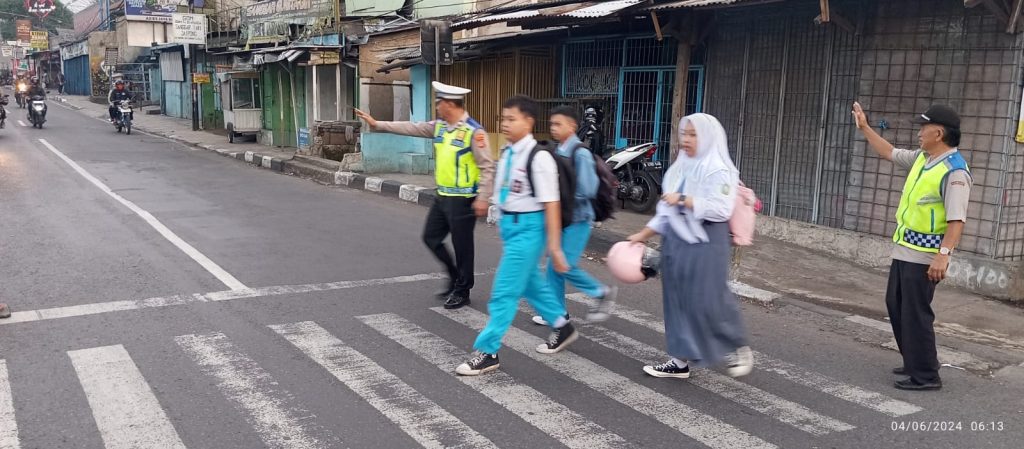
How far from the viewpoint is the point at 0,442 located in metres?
3.64

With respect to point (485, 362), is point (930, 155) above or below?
above

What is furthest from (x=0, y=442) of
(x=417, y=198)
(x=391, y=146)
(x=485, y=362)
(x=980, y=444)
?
(x=391, y=146)

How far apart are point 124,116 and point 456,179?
23.0m

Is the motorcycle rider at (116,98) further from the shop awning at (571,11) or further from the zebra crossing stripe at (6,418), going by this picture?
the zebra crossing stripe at (6,418)

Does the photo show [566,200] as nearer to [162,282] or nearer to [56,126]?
[162,282]

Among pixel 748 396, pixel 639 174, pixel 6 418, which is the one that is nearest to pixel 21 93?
pixel 639 174

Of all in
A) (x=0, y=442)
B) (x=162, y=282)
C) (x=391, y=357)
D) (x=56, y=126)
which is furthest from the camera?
(x=56, y=126)

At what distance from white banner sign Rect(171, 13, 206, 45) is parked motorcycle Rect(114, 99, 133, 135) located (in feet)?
9.22

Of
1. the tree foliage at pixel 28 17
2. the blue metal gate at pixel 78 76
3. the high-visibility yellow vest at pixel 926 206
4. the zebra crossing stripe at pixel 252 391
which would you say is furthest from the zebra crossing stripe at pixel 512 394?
the tree foliage at pixel 28 17

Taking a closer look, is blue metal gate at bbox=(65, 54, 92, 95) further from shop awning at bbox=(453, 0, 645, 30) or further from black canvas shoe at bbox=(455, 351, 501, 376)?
black canvas shoe at bbox=(455, 351, 501, 376)

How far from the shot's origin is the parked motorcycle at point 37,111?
2523cm

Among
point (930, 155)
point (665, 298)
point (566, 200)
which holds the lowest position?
point (665, 298)

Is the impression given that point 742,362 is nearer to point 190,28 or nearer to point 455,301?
point 455,301

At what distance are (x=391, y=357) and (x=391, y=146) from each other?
11156mm
